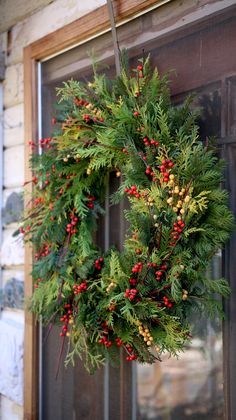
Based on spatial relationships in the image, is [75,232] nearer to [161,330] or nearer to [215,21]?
[161,330]

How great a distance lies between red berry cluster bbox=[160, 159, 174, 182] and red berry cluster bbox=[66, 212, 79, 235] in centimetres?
45

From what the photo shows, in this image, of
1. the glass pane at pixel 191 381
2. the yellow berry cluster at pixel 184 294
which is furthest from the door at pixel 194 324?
the yellow berry cluster at pixel 184 294

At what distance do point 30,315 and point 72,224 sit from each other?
0.61 m

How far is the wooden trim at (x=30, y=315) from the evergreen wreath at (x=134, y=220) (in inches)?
13.7

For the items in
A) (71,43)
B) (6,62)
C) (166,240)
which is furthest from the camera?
(6,62)

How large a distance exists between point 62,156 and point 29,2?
926 millimetres

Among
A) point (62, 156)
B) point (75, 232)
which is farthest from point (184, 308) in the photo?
point (62, 156)

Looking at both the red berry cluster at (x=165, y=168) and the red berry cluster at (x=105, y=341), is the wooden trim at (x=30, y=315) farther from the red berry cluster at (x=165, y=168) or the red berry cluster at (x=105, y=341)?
the red berry cluster at (x=165, y=168)

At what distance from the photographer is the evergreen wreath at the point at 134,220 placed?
4.53 feet

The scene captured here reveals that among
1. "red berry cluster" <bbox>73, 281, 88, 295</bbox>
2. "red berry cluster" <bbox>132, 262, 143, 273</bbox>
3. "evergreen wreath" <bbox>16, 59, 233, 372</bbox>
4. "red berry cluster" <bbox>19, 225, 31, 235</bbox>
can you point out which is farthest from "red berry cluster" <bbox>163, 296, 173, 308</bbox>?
"red berry cluster" <bbox>19, 225, 31, 235</bbox>

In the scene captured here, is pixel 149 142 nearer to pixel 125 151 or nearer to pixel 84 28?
pixel 125 151

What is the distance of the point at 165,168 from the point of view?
4.52ft

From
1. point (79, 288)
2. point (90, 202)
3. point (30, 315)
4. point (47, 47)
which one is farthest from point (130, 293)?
point (47, 47)

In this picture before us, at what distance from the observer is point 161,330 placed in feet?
4.75
